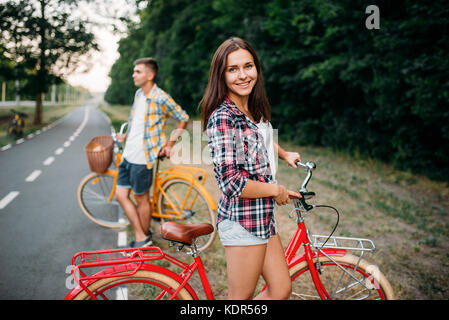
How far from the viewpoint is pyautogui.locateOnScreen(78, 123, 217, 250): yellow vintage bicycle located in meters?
3.72

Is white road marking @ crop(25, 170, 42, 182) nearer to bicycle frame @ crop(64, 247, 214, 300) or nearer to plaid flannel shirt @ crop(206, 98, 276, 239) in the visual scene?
bicycle frame @ crop(64, 247, 214, 300)

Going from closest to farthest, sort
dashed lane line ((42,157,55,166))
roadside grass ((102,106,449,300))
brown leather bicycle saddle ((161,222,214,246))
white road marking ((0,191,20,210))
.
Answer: brown leather bicycle saddle ((161,222,214,246)) < roadside grass ((102,106,449,300)) < white road marking ((0,191,20,210)) < dashed lane line ((42,157,55,166))

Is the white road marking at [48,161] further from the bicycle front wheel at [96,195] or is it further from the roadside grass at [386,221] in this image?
the bicycle front wheel at [96,195]

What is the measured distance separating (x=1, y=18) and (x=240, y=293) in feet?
74.8

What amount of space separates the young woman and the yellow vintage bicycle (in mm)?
1733

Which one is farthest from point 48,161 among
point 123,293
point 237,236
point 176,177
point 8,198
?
point 237,236

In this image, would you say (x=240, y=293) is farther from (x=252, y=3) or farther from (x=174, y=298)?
(x=252, y=3)

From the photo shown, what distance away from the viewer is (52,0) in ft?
66.7

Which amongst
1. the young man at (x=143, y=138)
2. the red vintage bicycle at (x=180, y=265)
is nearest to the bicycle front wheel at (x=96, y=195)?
the young man at (x=143, y=138)

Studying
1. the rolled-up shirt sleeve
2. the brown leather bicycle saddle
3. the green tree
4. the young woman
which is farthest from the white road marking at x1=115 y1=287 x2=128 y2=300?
the green tree

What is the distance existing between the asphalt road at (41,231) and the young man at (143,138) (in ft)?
2.67

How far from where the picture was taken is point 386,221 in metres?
4.68

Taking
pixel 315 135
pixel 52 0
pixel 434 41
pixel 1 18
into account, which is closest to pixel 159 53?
pixel 52 0
